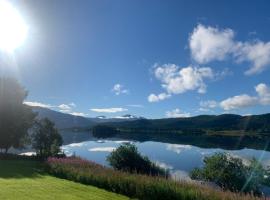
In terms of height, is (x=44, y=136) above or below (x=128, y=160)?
above

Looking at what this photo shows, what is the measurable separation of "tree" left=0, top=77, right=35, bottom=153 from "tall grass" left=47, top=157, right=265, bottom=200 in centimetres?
2525

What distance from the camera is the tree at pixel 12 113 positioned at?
50.5m

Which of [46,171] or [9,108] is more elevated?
[9,108]

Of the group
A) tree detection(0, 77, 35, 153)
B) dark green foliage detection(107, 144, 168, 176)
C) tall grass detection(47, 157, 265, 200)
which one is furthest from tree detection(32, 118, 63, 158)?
tall grass detection(47, 157, 265, 200)

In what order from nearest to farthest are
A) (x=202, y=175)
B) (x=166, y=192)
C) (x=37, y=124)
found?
(x=166, y=192)
(x=202, y=175)
(x=37, y=124)

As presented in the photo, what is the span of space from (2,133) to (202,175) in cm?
3117

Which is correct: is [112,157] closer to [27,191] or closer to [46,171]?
[46,171]

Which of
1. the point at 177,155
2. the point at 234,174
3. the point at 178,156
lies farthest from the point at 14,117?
the point at 177,155

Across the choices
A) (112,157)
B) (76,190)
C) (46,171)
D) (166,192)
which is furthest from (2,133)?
(166,192)

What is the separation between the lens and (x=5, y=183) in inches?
773

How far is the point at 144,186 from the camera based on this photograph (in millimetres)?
20406

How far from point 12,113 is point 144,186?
35027mm

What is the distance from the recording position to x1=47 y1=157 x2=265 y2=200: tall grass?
57.6 ft

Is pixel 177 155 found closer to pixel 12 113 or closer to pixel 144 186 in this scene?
pixel 12 113
